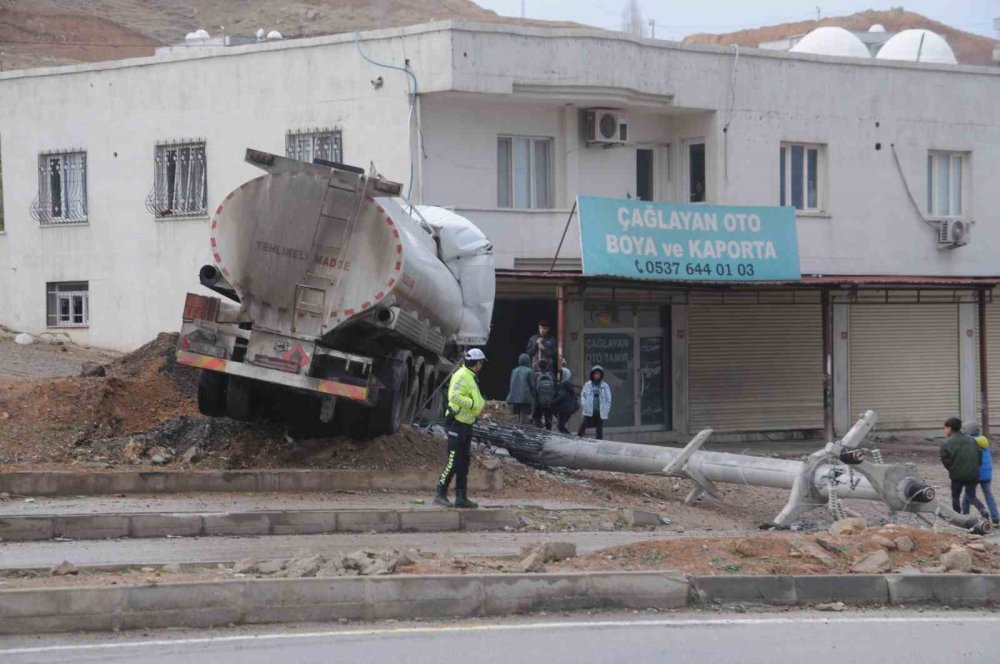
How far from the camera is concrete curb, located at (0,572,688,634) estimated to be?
8.39m

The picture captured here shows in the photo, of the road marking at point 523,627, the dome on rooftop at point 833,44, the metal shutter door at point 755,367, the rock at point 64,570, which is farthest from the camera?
the dome on rooftop at point 833,44

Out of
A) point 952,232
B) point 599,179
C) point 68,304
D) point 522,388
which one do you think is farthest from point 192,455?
point 952,232

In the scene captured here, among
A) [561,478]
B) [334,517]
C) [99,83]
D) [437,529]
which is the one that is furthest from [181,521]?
[99,83]

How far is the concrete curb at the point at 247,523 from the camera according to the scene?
11.7m

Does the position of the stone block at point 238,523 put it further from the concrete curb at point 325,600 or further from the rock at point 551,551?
the concrete curb at point 325,600

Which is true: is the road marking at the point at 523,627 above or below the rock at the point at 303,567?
below

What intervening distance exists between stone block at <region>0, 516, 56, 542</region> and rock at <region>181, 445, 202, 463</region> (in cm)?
379

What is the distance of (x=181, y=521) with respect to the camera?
12117mm

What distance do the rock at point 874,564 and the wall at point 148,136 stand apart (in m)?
14.3

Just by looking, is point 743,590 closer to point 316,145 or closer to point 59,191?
point 316,145

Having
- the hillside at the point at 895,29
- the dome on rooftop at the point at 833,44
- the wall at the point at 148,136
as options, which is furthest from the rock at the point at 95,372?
the hillside at the point at 895,29

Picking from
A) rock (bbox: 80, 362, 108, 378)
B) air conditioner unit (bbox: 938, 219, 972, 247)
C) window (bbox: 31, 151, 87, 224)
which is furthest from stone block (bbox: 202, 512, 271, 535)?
air conditioner unit (bbox: 938, 219, 972, 247)

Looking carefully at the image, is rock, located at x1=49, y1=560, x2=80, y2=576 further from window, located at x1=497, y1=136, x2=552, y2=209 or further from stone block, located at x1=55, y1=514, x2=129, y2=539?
window, located at x1=497, y1=136, x2=552, y2=209

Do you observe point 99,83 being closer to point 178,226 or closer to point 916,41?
point 178,226
